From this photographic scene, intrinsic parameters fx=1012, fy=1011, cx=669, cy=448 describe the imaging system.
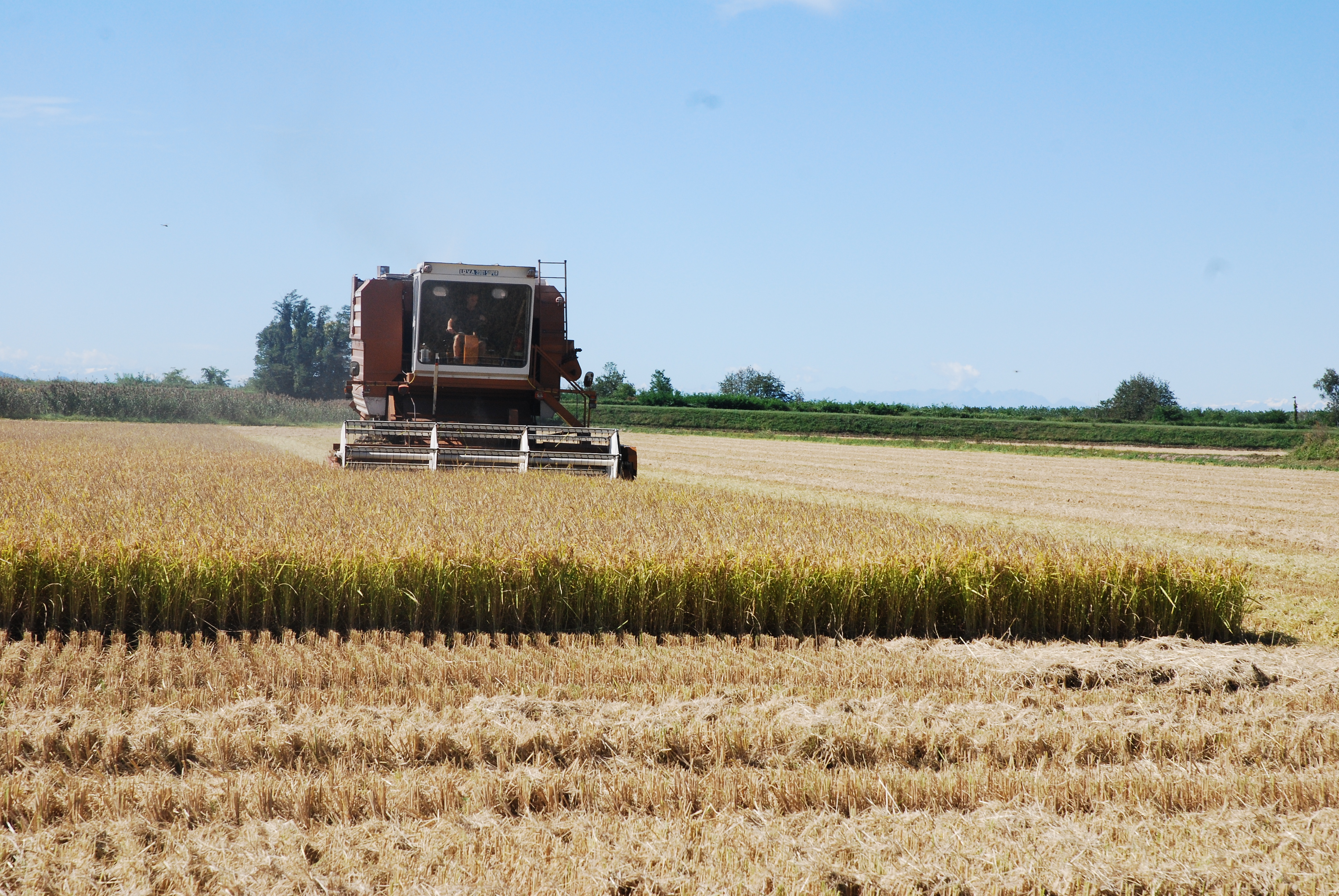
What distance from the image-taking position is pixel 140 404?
138 feet

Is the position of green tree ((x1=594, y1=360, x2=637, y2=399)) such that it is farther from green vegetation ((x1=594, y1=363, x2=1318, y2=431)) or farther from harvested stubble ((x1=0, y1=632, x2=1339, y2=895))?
harvested stubble ((x1=0, y1=632, x2=1339, y2=895))

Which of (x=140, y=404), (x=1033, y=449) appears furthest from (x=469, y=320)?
(x=140, y=404)

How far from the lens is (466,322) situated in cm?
1342

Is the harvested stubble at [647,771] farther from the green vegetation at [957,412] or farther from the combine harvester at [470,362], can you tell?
the green vegetation at [957,412]

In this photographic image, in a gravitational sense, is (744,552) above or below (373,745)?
above

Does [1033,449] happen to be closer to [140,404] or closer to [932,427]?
[932,427]

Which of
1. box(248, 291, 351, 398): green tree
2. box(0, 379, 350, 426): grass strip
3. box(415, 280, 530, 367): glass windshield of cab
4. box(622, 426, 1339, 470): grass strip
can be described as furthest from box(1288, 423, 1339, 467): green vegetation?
box(248, 291, 351, 398): green tree

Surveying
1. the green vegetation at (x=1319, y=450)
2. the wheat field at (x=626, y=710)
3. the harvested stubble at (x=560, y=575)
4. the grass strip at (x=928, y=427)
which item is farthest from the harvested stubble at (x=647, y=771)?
the grass strip at (x=928, y=427)

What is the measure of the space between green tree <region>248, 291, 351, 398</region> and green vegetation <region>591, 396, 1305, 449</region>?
78.8ft

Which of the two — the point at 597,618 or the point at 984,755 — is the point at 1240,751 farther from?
the point at 597,618

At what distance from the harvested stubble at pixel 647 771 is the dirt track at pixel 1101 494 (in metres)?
3.36

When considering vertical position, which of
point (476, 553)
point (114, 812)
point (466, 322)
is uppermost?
point (466, 322)

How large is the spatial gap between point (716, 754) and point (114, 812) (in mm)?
2067

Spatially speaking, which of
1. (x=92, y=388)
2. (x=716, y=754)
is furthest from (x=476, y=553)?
(x=92, y=388)
